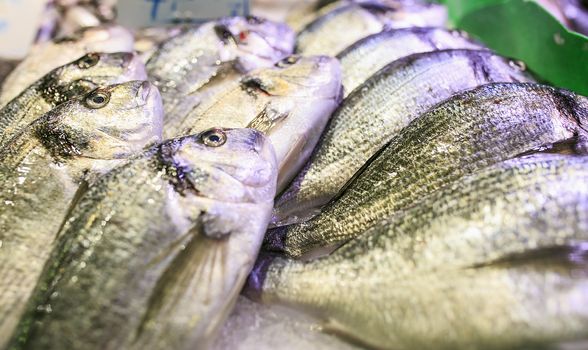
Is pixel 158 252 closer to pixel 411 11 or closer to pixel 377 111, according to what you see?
pixel 377 111

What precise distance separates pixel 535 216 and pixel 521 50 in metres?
2.02

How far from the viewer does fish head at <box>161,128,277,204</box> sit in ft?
5.42

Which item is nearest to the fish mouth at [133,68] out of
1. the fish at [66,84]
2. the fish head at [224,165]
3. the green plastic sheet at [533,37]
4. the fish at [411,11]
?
the fish at [66,84]

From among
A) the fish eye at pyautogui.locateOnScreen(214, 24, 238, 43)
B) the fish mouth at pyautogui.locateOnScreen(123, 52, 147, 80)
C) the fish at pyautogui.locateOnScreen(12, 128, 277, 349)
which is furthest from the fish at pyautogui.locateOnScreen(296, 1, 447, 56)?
the fish at pyautogui.locateOnScreen(12, 128, 277, 349)

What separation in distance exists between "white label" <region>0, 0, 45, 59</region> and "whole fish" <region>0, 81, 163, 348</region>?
198 cm

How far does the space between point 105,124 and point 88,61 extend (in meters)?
0.67

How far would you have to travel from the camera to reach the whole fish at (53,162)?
1610mm

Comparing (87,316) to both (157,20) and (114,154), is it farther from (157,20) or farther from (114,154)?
(157,20)

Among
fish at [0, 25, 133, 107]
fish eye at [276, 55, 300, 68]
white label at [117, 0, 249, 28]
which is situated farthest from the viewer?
white label at [117, 0, 249, 28]

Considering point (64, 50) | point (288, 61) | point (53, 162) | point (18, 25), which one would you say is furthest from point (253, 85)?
point (18, 25)

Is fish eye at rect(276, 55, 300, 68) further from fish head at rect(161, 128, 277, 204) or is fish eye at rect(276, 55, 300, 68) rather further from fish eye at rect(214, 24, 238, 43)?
fish head at rect(161, 128, 277, 204)

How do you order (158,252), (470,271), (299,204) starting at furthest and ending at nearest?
(299,204) < (158,252) < (470,271)

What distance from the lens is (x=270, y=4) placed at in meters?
4.28

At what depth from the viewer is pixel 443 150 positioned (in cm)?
189
